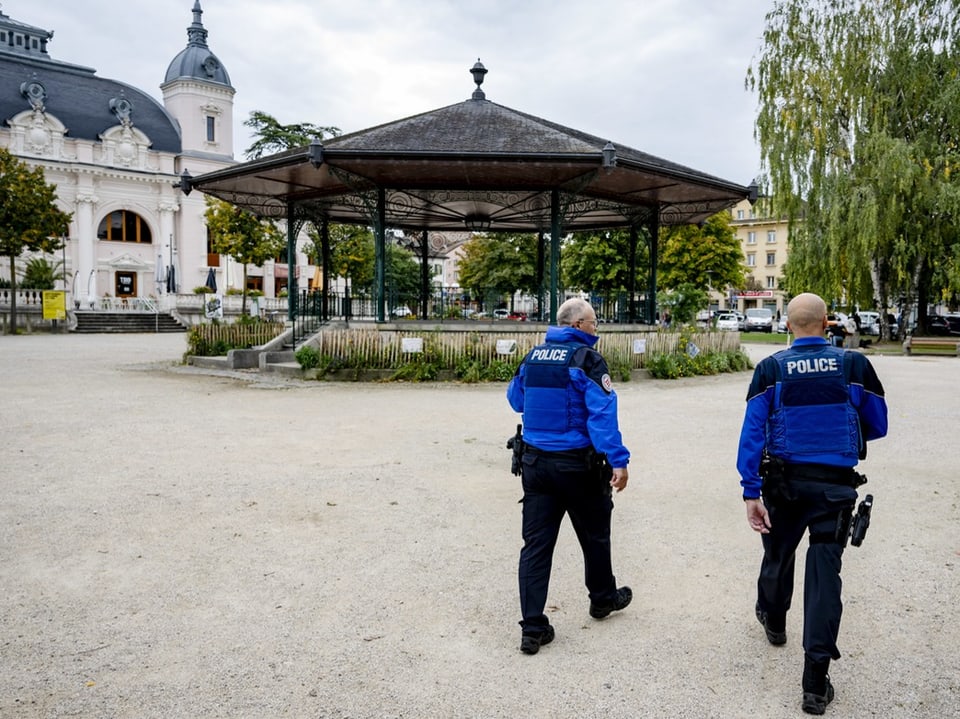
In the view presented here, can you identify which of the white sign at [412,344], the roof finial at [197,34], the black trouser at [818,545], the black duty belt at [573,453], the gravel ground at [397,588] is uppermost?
the roof finial at [197,34]

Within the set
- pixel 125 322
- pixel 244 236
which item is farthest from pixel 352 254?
pixel 125 322

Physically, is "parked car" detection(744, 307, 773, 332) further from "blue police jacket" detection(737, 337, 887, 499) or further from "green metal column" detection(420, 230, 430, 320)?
"blue police jacket" detection(737, 337, 887, 499)

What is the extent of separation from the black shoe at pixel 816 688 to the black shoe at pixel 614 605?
3.53 ft

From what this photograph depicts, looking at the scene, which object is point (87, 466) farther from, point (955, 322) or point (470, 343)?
point (955, 322)

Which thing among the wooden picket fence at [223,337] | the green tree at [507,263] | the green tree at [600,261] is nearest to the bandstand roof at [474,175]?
the wooden picket fence at [223,337]

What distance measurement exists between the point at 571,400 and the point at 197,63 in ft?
227

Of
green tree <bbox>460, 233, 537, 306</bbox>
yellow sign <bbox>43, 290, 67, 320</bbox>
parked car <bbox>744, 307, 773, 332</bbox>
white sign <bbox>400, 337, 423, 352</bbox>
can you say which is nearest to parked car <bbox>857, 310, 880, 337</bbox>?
parked car <bbox>744, 307, 773, 332</bbox>

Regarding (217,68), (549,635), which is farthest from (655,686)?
(217,68)

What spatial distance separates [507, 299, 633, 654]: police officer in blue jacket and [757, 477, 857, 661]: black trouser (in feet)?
2.62

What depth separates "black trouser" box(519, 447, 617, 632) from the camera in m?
3.67

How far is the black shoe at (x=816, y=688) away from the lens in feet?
10.2

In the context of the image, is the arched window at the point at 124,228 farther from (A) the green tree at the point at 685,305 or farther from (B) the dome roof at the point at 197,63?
(A) the green tree at the point at 685,305

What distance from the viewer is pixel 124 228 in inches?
2311

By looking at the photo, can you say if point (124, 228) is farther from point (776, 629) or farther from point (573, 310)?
point (776, 629)
